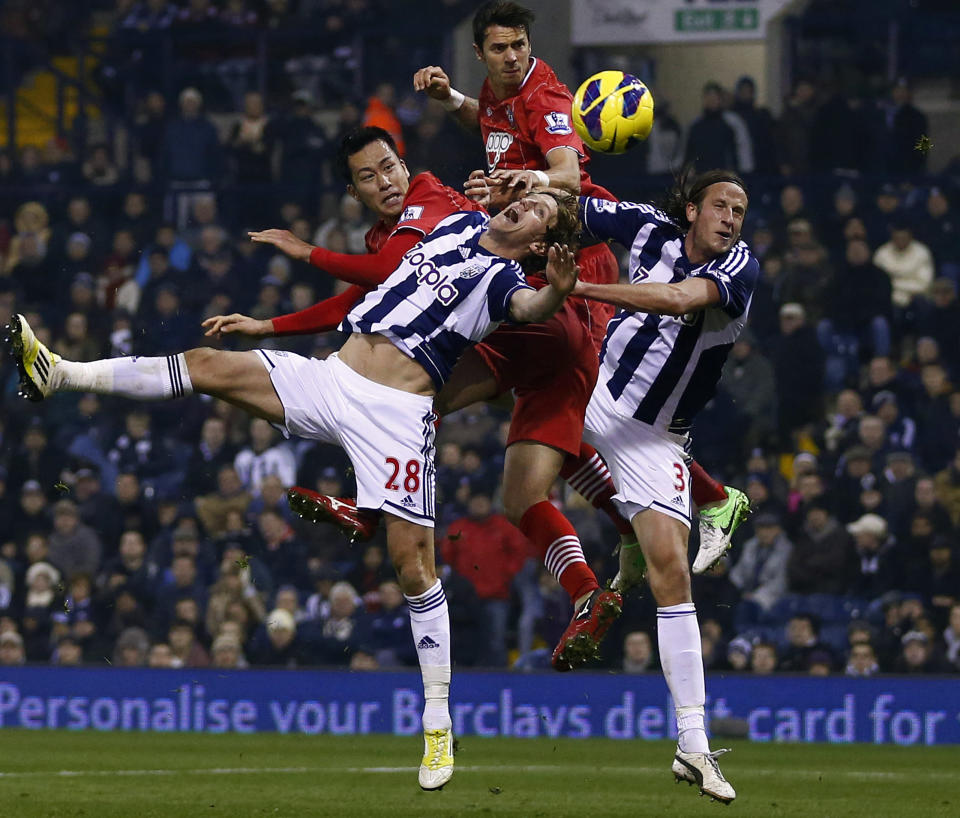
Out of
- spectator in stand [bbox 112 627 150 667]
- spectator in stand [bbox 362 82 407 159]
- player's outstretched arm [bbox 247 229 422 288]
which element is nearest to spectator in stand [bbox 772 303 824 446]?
spectator in stand [bbox 362 82 407 159]

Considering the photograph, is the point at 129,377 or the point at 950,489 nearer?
the point at 129,377

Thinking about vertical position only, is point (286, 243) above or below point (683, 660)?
above

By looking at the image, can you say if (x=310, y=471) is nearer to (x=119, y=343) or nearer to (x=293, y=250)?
(x=119, y=343)

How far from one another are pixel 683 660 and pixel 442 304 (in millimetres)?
1996

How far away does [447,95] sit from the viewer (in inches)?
365

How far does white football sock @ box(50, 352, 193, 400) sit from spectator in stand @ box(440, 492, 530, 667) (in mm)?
6579

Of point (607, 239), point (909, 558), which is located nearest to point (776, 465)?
point (909, 558)

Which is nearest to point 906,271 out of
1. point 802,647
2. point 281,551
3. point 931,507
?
point 931,507

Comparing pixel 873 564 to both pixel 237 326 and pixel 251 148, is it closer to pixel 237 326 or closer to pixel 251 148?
pixel 237 326

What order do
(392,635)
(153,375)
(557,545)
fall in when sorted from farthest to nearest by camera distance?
1. (392,635)
2. (557,545)
3. (153,375)

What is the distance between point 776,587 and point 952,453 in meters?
1.98

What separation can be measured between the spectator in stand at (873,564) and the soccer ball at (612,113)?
21.2ft

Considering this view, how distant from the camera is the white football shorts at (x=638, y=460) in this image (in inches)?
339

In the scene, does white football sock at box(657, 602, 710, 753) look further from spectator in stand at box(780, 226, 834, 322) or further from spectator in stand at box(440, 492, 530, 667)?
spectator in stand at box(780, 226, 834, 322)
